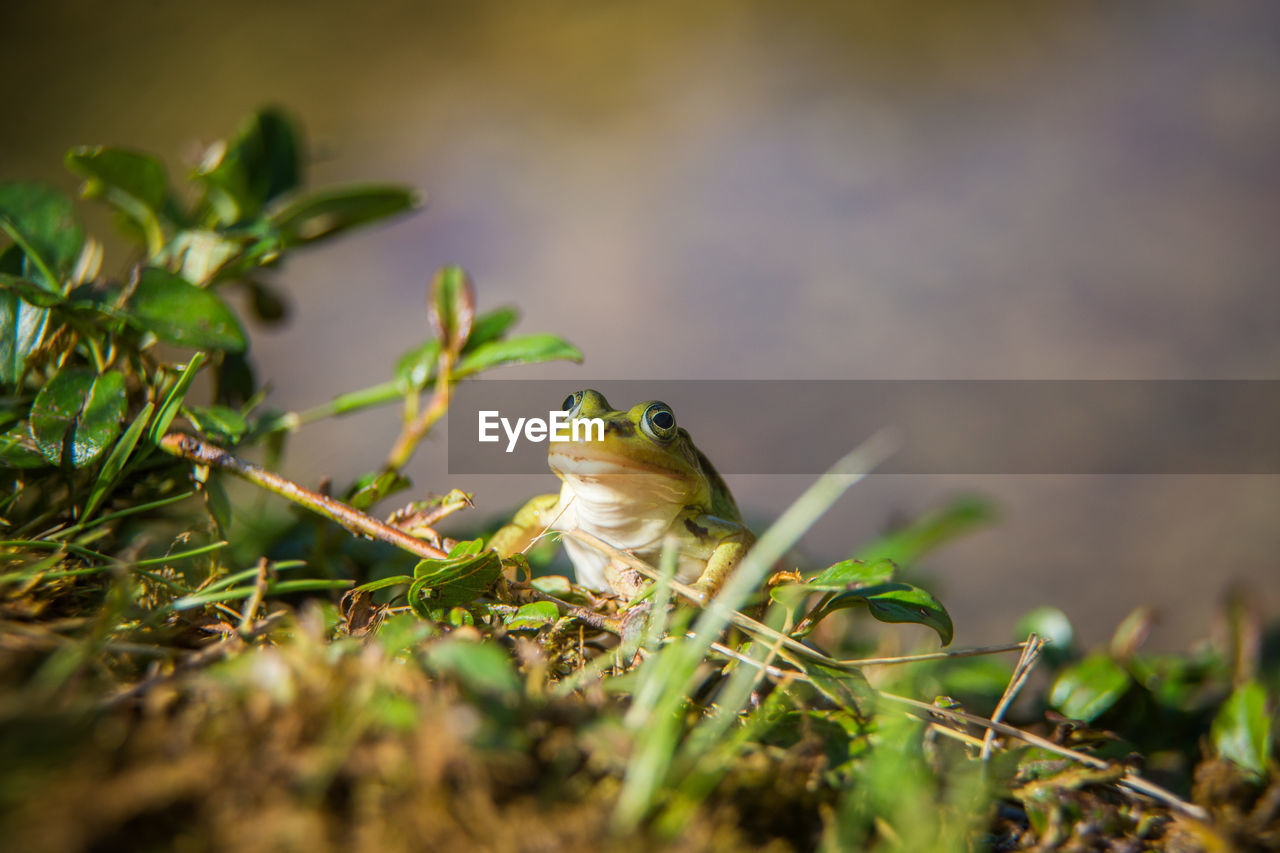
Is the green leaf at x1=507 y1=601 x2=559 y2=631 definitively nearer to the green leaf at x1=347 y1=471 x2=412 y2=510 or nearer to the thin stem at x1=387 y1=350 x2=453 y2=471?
the green leaf at x1=347 y1=471 x2=412 y2=510

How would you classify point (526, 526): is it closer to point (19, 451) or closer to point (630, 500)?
point (630, 500)

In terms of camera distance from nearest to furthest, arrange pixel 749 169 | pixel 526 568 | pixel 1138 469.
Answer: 1. pixel 526 568
2. pixel 1138 469
3. pixel 749 169

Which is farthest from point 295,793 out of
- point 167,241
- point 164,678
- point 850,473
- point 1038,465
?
point 1038,465

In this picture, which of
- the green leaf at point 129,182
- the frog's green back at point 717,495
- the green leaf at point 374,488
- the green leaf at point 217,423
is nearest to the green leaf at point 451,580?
the green leaf at point 374,488

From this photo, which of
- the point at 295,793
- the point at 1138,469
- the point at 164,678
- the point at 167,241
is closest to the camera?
the point at 295,793

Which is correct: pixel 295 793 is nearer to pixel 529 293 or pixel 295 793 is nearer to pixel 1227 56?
pixel 529 293

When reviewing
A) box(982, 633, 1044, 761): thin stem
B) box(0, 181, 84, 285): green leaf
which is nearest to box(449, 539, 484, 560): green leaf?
box(982, 633, 1044, 761): thin stem

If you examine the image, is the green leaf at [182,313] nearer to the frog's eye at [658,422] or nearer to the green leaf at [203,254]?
the green leaf at [203,254]
